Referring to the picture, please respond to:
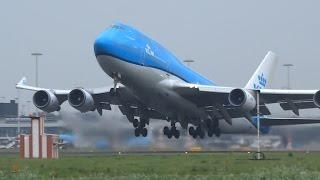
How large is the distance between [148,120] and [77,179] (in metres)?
24.9

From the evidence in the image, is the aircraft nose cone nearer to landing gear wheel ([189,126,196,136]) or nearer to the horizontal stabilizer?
landing gear wheel ([189,126,196,136])

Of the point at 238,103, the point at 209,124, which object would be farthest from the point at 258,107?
the point at 209,124

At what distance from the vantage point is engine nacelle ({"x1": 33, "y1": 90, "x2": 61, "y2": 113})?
48281mm

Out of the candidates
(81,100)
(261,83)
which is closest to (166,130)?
(81,100)

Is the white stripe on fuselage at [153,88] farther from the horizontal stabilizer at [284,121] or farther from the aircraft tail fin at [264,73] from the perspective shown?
the aircraft tail fin at [264,73]

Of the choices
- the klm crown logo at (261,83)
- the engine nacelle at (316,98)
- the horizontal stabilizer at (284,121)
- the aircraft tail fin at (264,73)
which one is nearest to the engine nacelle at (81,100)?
the horizontal stabilizer at (284,121)

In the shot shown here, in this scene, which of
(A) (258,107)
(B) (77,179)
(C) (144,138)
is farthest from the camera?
(C) (144,138)

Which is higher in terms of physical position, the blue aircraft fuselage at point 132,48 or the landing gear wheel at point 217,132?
the blue aircraft fuselage at point 132,48

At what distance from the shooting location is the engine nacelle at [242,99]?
44156 millimetres

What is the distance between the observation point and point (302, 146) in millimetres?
44562

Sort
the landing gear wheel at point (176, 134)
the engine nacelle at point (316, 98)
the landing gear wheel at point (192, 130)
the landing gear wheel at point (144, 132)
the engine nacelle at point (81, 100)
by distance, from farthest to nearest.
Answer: the landing gear wheel at point (192, 130), the landing gear wheel at point (176, 134), the landing gear wheel at point (144, 132), the engine nacelle at point (81, 100), the engine nacelle at point (316, 98)

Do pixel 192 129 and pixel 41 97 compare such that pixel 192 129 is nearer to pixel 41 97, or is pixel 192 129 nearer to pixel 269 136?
pixel 269 136

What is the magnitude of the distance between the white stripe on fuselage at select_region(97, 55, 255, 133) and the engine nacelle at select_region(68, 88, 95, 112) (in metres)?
4.11

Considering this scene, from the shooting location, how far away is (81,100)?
152ft
